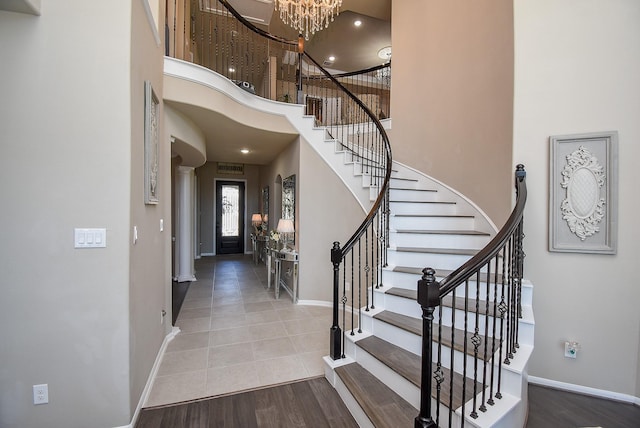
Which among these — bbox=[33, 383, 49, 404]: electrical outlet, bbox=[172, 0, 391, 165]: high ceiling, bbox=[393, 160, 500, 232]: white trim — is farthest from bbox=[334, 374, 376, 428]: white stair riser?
bbox=[172, 0, 391, 165]: high ceiling

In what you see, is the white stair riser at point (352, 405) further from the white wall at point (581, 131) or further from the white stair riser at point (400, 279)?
the white wall at point (581, 131)

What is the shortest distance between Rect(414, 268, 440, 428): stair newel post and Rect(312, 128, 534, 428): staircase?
0.08 meters

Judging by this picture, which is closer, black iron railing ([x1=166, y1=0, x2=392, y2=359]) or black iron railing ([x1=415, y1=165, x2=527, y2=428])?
black iron railing ([x1=415, y1=165, x2=527, y2=428])

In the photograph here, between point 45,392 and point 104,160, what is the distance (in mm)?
1416

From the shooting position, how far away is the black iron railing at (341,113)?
8.83 ft

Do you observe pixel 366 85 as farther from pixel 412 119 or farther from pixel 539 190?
pixel 539 190

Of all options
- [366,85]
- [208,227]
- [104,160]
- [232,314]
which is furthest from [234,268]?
[366,85]

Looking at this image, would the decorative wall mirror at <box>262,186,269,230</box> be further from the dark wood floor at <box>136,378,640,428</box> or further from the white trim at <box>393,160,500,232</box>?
the dark wood floor at <box>136,378,640,428</box>

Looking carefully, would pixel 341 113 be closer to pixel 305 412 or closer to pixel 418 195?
pixel 418 195

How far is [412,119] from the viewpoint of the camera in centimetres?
428

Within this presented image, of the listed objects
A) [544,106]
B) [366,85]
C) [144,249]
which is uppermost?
[366,85]

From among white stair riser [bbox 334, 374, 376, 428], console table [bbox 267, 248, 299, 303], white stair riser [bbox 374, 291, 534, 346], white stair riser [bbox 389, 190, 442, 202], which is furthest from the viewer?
console table [bbox 267, 248, 299, 303]

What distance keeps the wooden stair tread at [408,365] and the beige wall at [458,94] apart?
5.77 ft

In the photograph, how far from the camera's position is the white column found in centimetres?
550
